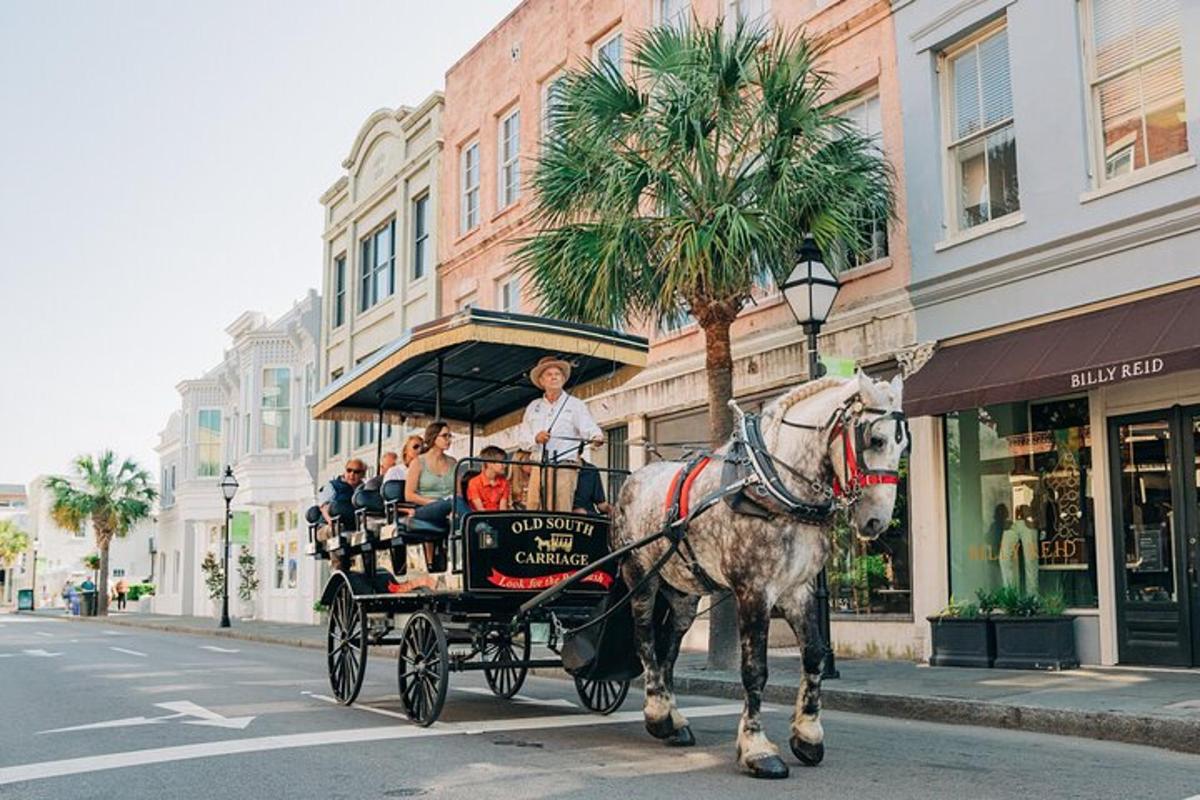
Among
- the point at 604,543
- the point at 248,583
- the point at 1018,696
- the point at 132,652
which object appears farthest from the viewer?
the point at 248,583

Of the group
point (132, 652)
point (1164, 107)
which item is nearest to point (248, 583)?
point (132, 652)

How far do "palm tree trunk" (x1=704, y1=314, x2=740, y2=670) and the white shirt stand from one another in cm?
383

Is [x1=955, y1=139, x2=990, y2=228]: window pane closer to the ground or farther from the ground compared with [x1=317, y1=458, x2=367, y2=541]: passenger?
farther from the ground

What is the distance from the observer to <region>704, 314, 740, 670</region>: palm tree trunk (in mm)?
13188

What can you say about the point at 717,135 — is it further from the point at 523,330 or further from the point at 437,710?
the point at 437,710

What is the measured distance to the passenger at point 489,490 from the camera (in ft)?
29.9

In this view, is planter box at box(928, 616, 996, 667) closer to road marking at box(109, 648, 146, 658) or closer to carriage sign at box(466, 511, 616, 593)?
carriage sign at box(466, 511, 616, 593)

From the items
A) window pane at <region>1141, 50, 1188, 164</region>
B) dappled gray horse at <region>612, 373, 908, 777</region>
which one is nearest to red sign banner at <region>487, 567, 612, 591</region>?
dappled gray horse at <region>612, 373, 908, 777</region>

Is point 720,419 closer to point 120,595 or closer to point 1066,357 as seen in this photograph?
point 1066,357

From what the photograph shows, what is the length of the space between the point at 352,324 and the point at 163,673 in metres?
18.8

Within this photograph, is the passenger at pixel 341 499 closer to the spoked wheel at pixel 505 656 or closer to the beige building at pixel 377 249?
the spoked wheel at pixel 505 656

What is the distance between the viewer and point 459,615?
885 cm

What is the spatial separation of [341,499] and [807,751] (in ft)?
18.7

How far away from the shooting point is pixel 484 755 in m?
7.38
